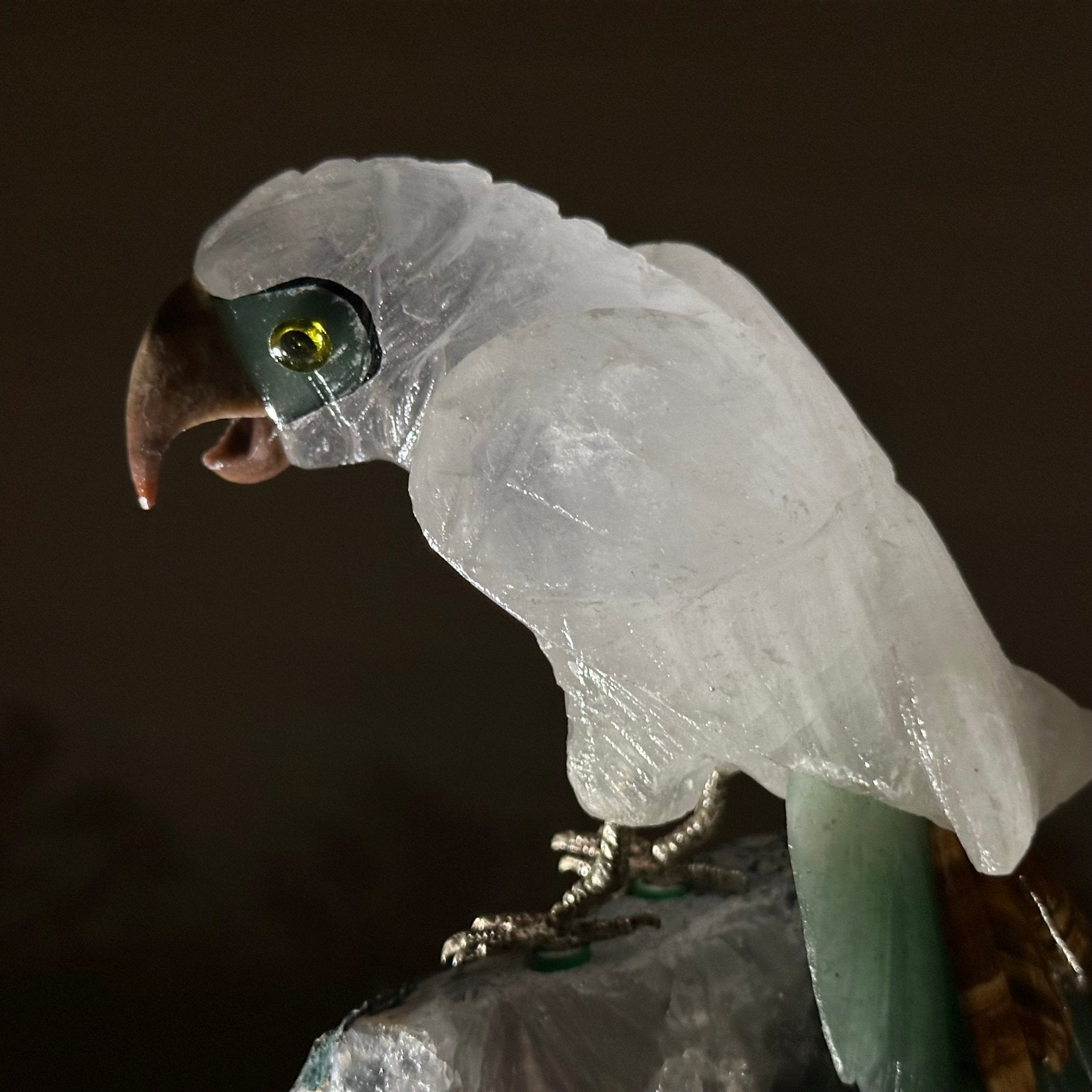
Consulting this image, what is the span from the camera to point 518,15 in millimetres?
1300

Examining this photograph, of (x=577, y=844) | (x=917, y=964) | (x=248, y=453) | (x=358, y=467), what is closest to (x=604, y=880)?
(x=577, y=844)

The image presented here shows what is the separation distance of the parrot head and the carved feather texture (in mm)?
405

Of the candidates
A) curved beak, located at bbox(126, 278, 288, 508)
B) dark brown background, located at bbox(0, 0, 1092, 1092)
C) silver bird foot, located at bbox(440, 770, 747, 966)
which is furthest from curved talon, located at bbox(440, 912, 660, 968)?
dark brown background, located at bbox(0, 0, 1092, 1092)

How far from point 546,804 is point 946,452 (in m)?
0.57

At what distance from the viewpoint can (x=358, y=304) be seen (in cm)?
72

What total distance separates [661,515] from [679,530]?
0.04 ft

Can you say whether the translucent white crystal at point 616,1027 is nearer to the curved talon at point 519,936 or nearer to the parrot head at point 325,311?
the curved talon at point 519,936

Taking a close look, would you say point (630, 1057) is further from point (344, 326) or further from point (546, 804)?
point (546, 804)

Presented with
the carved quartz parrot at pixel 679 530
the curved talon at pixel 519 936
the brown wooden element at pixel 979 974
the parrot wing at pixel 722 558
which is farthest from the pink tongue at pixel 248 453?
the brown wooden element at pixel 979 974

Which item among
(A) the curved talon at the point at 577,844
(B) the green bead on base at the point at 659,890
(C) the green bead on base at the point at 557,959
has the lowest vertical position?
(B) the green bead on base at the point at 659,890

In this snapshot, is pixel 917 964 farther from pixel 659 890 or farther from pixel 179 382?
pixel 179 382

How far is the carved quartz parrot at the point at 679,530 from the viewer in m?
0.62

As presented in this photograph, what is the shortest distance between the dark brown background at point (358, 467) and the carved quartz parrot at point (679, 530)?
535 millimetres

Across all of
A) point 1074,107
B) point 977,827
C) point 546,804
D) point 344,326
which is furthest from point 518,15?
point 977,827
